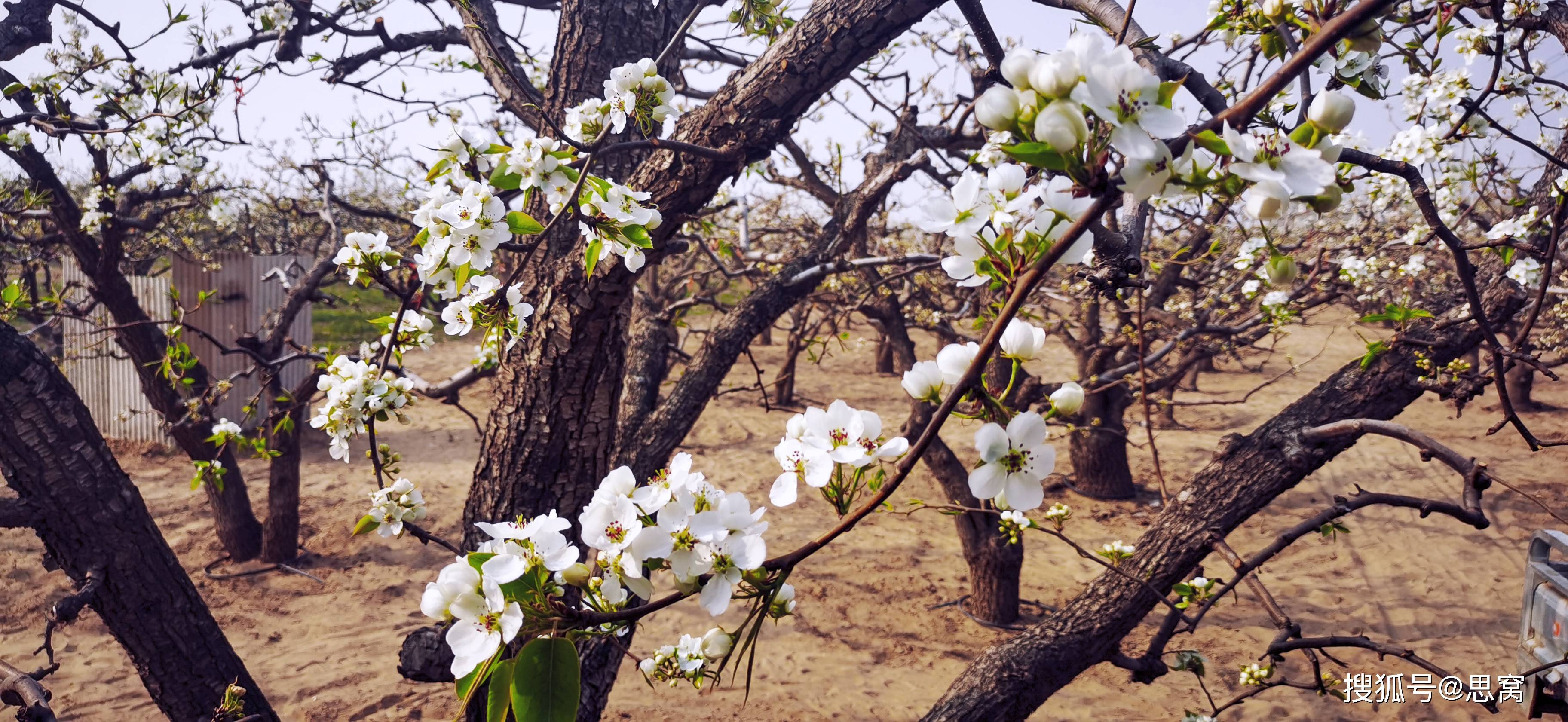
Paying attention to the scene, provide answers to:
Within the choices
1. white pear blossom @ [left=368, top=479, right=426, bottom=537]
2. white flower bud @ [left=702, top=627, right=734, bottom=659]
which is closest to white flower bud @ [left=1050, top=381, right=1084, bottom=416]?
white flower bud @ [left=702, top=627, right=734, bottom=659]

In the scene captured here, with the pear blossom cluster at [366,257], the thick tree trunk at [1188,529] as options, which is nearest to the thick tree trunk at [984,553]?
the thick tree trunk at [1188,529]

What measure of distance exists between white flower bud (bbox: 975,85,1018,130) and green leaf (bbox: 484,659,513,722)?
1.76 feet

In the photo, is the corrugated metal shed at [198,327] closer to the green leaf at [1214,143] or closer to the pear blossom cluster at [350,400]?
the pear blossom cluster at [350,400]

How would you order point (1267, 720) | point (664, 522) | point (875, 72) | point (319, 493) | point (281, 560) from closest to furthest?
1. point (664, 522)
2. point (1267, 720)
3. point (875, 72)
4. point (281, 560)
5. point (319, 493)

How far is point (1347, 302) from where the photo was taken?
6.60 meters

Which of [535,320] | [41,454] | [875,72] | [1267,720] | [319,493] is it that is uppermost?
[875,72]

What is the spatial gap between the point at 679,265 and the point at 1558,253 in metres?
7.42

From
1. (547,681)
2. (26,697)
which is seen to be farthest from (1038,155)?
(26,697)

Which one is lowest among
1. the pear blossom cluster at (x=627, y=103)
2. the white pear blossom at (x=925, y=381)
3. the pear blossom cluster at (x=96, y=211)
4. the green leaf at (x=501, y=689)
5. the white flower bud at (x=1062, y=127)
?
the green leaf at (x=501, y=689)

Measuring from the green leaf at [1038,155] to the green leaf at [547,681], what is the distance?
1.58 ft

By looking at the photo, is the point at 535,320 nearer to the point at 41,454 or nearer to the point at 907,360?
the point at 41,454

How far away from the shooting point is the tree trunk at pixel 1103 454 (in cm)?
609

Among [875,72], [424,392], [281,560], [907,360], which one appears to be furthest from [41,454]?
[907,360]

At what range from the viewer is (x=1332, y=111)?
0.53m
